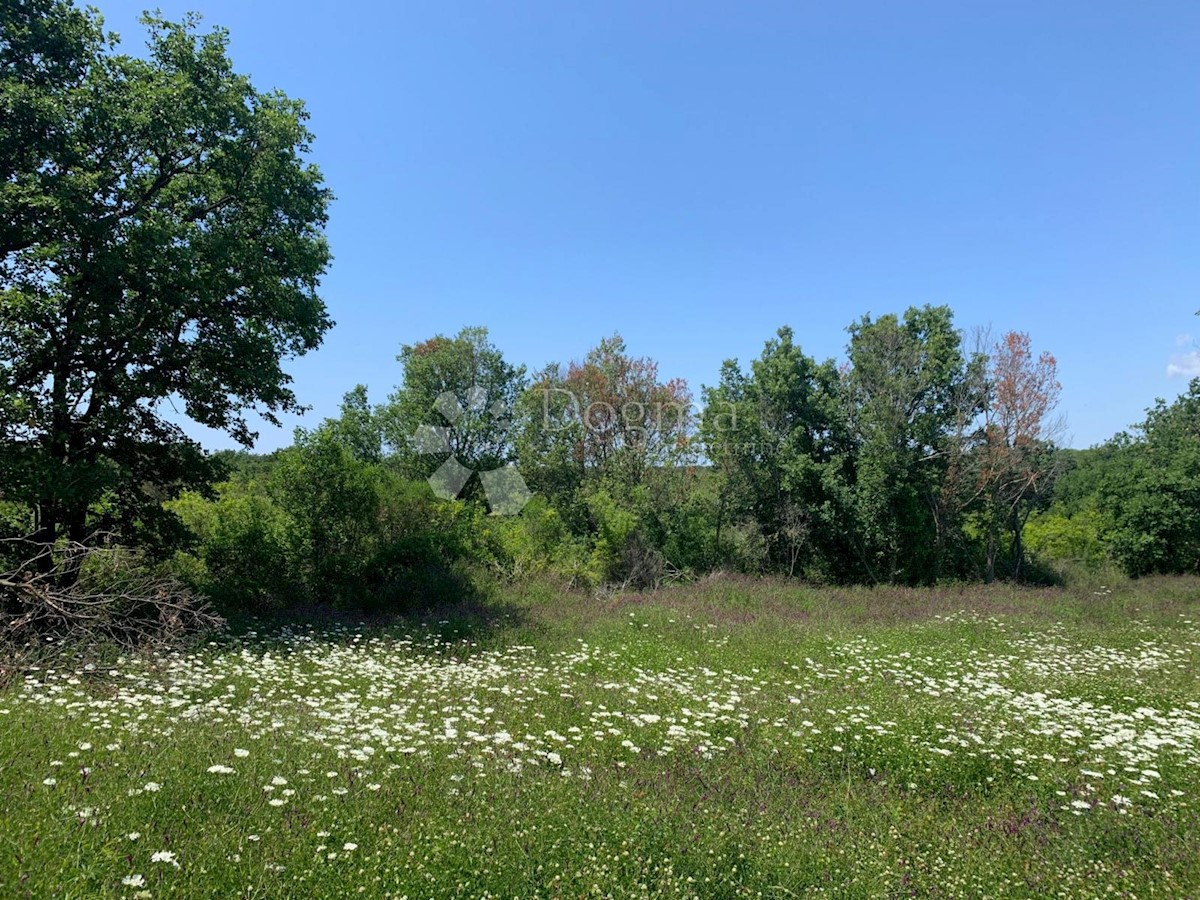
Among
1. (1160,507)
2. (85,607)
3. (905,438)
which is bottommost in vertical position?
(85,607)

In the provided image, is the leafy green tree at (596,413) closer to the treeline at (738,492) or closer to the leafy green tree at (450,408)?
the treeline at (738,492)

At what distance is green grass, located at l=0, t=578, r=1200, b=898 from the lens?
4.07m

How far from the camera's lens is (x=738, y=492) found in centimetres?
2762

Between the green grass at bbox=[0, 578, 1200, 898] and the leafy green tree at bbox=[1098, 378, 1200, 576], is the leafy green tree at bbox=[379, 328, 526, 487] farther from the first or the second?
the leafy green tree at bbox=[1098, 378, 1200, 576]

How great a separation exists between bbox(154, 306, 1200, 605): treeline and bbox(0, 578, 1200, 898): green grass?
7379 millimetres

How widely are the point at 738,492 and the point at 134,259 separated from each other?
73.4ft

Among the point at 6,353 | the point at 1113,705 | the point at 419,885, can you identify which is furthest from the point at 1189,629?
the point at 6,353

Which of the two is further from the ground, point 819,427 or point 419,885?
point 819,427

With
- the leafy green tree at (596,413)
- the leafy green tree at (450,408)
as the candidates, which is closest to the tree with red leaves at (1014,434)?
the leafy green tree at (596,413)

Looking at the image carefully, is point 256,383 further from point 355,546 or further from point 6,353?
point 355,546

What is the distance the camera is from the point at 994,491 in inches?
1095

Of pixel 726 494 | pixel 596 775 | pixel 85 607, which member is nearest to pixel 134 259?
pixel 85 607

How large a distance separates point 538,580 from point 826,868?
18360 millimetres

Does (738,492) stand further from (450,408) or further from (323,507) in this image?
(450,408)
